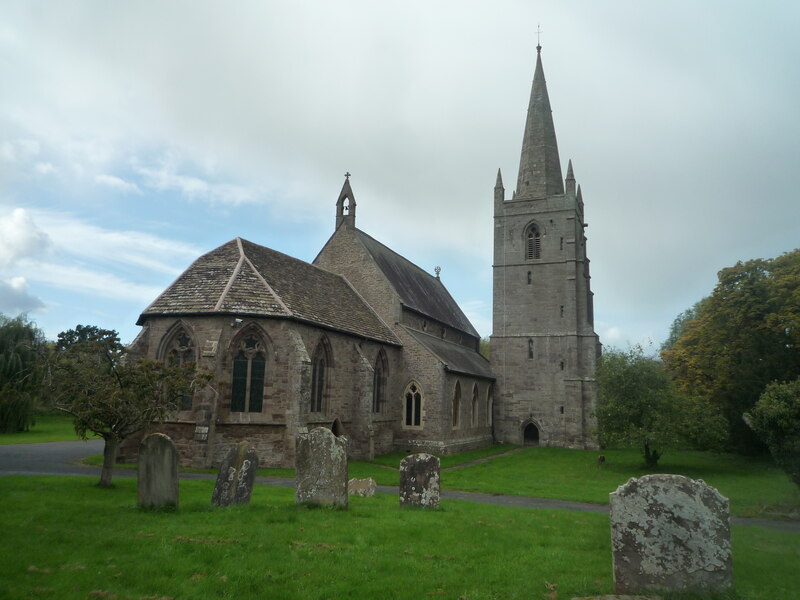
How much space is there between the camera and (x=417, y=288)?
37.7m

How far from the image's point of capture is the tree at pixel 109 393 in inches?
532

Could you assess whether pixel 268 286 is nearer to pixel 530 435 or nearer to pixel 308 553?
pixel 308 553

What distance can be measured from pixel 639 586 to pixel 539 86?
4151 centimetres

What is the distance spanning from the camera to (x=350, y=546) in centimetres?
826

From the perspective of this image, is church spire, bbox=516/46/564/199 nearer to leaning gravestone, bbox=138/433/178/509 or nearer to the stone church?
the stone church

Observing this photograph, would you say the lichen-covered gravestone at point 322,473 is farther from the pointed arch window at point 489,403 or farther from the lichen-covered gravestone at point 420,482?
the pointed arch window at point 489,403

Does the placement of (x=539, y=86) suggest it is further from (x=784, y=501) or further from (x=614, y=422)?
(x=784, y=501)

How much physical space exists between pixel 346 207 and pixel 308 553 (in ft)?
86.5

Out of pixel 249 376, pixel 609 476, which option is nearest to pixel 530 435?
pixel 609 476

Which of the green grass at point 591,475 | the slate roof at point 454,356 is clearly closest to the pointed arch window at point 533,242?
the slate roof at point 454,356

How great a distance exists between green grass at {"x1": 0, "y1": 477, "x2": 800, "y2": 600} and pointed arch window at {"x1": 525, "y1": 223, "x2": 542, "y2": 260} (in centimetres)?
2869

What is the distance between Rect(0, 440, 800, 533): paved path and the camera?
1359 centimetres

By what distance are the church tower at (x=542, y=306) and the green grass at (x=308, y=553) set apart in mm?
24577

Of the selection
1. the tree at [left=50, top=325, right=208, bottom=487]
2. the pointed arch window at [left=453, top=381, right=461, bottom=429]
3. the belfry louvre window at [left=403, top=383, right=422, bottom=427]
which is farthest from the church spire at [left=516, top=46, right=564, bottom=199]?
the tree at [left=50, top=325, right=208, bottom=487]
